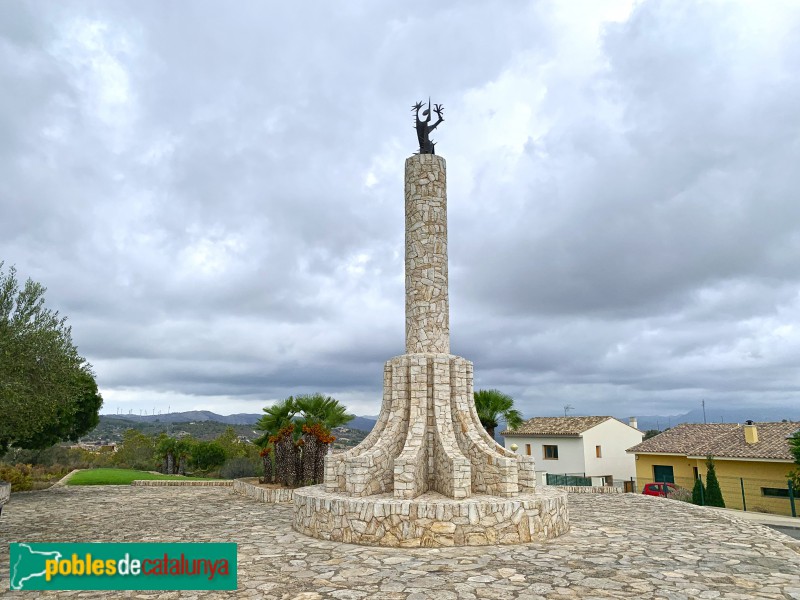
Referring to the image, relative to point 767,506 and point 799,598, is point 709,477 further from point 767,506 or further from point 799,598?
point 799,598

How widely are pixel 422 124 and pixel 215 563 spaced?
40.1ft

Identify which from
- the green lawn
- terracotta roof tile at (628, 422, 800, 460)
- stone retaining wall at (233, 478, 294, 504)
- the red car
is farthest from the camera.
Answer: terracotta roof tile at (628, 422, 800, 460)

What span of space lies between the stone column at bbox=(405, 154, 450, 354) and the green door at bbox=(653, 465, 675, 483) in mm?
22041

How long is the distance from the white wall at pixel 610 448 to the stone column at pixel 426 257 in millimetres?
25066

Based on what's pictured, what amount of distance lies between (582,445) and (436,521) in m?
27.6

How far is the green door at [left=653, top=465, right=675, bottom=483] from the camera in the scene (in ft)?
98.7

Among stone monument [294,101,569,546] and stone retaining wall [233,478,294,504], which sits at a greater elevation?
stone monument [294,101,569,546]

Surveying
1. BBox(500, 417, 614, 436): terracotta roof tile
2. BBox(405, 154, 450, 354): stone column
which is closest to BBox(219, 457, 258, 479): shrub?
BBox(500, 417, 614, 436): terracotta roof tile

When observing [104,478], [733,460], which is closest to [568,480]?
[733,460]

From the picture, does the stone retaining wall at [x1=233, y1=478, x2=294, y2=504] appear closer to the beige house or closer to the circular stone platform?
the circular stone platform

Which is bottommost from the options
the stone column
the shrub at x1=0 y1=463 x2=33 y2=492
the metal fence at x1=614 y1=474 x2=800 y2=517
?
the metal fence at x1=614 y1=474 x2=800 y2=517

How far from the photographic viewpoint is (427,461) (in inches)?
514

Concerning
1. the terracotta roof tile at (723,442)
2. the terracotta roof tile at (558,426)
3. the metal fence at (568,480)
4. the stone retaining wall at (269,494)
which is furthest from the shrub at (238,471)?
the terracotta roof tile at (723,442)

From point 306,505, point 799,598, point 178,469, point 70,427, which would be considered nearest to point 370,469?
point 306,505
